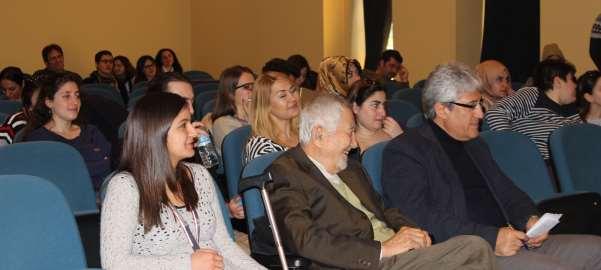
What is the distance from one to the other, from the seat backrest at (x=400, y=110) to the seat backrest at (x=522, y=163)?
181 cm

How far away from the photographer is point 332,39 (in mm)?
12367

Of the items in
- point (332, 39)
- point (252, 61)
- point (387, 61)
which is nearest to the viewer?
point (387, 61)

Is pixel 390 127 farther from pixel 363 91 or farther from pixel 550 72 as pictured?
pixel 550 72

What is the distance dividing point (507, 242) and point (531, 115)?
7.91 ft

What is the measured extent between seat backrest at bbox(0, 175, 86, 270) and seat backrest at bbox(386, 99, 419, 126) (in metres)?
3.69

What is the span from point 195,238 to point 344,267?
52cm

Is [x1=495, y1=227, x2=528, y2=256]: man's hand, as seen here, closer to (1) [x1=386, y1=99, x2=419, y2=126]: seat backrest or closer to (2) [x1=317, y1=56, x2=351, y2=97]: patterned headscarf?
(1) [x1=386, y1=99, x2=419, y2=126]: seat backrest

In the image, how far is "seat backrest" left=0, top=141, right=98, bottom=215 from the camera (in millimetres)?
4062

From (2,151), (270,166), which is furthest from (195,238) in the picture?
(2,151)

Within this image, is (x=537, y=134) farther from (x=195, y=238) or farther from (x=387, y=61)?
(x=387, y=61)

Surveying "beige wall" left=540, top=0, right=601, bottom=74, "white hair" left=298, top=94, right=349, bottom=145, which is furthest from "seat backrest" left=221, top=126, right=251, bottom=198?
"beige wall" left=540, top=0, right=601, bottom=74

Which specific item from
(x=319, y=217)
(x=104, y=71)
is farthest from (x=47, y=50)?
(x=319, y=217)

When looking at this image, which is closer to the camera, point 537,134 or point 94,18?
point 537,134

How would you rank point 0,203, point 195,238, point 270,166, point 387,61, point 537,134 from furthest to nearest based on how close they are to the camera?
point 387,61
point 537,134
point 270,166
point 195,238
point 0,203
